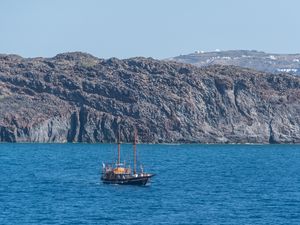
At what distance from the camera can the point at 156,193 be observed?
104375 millimetres

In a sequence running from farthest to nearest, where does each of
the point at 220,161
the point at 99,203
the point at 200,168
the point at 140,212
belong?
the point at 220,161 → the point at 200,168 → the point at 99,203 → the point at 140,212

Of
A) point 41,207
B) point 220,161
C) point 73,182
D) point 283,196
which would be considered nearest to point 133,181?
point 73,182

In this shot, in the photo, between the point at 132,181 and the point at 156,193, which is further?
the point at 132,181

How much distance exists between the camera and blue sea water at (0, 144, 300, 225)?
84.5m

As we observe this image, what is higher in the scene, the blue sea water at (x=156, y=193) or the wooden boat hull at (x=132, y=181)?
the wooden boat hull at (x=132, y=181)

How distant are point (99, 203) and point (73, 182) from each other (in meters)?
22.6

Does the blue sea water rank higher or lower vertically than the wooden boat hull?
lower

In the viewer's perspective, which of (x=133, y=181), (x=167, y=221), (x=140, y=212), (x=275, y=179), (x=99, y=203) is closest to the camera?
(x=167, y=221)

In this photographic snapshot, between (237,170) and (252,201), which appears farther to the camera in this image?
(237,170)

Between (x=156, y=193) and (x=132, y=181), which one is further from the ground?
(x=132, y=181)

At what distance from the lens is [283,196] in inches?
4067

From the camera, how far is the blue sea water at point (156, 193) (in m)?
84.5

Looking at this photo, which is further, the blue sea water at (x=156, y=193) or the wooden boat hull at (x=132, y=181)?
the wooden boat hull at (x=132, y=181)

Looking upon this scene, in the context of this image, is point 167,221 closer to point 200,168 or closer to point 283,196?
point 283,196
